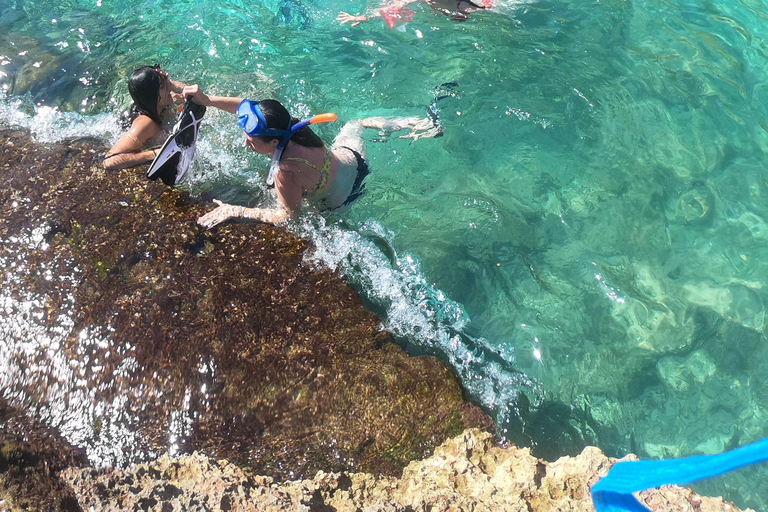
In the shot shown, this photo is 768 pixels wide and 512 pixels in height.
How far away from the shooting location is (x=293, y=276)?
11.2 ft

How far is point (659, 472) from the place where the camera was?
1.96 m

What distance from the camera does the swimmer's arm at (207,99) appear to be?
150 inches

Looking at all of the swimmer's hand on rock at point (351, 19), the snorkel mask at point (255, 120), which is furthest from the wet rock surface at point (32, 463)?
the swimmer's hand on rock at point (351, 19)

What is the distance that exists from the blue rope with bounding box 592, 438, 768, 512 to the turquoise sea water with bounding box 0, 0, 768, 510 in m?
0.92

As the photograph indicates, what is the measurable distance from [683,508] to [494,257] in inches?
88.7

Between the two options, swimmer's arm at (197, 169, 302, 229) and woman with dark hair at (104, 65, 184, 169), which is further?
woman with dark hair at (104, 65, 184, 169)

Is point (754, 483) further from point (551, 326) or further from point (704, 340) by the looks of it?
point (551, 326)

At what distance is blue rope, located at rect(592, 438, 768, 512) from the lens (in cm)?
172

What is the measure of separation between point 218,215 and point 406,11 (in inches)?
156

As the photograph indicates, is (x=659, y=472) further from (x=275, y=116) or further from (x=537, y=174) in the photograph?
(x=537, y=174)

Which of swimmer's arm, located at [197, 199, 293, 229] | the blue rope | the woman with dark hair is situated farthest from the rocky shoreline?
the woman with dark hair

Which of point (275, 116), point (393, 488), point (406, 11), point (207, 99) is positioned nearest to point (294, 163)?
point (275, 116)

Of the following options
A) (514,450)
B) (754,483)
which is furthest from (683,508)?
(754,483)

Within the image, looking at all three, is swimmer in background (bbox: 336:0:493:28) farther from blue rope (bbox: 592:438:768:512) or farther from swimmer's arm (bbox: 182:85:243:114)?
blue rope (bbox: 592:438:768:512)
